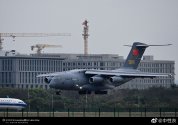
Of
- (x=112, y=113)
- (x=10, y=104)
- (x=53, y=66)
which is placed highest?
(x=53, y=66)

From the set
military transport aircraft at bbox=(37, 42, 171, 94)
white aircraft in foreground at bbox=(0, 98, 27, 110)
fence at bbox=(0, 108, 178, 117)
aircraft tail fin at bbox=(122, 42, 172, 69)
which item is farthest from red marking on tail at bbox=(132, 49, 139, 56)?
fence at bbox=(0, 108, 178, 117)

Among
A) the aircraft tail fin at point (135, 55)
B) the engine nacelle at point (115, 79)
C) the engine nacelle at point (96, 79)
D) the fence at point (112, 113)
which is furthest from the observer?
the aircraft tail fin at point (135, 55)

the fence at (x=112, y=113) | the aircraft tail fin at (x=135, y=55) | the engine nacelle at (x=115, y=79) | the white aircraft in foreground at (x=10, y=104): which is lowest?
the white aircraft in foreground at (x=10, y=104)

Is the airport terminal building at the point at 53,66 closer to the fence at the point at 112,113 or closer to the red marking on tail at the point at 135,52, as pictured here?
the red marking on tail at the point at 135,52

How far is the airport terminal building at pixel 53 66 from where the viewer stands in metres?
156

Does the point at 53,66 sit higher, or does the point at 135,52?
the point at 135,52

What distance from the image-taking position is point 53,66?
553 ft

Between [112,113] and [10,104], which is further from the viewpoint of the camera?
[10,104]

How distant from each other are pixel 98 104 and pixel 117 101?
3170 millimetres

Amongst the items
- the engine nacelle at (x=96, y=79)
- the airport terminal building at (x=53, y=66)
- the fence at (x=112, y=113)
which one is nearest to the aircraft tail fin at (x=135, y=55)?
the engine nacelle at (x=96, y=79)

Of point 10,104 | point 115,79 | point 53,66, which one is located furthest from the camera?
point 53,66

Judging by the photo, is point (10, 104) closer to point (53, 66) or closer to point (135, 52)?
point (135, 52)

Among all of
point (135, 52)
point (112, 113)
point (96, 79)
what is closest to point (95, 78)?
point (96, 79)

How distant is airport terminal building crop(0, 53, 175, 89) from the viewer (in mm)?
156125
